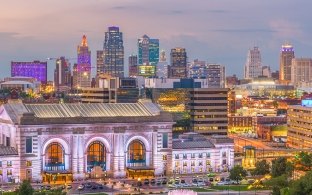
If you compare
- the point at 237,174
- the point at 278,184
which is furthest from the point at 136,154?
the point at 278,184

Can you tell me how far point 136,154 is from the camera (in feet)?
503

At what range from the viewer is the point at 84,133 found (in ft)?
487

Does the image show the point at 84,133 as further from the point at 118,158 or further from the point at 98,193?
the point at 98,193

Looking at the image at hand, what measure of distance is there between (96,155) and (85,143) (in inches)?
141

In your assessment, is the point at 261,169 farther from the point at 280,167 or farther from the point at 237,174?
the point at 280,167

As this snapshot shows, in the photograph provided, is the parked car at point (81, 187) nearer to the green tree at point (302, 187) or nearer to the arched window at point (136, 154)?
the arched window at point (136, 154)

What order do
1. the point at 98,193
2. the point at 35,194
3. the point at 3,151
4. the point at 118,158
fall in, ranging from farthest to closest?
1. the point at 118,158
2. the point at 3,151
3. the point at 98,193
4. the point at 35,194

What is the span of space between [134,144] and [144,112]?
7.39m

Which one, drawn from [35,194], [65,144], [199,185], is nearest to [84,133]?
[65,144]

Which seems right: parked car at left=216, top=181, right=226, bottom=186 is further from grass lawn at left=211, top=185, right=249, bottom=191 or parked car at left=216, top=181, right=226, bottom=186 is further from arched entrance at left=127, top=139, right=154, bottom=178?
arched entrance at left=127, top=139, right=154, bottom=178

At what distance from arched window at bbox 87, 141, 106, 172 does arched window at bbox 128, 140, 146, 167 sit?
15.9 feet

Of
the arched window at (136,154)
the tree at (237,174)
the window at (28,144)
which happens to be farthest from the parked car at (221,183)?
the window at (28,144)

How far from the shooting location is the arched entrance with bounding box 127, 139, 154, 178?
15039cm

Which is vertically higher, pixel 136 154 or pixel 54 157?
pixel 136 154
